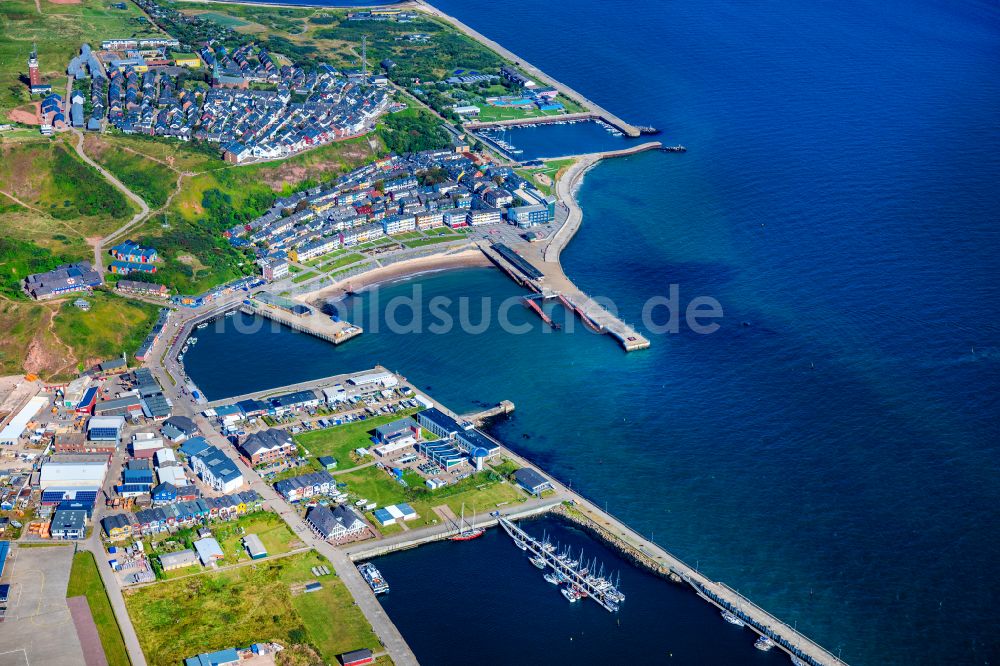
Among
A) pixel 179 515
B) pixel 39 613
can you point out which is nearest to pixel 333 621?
pixel 179 515

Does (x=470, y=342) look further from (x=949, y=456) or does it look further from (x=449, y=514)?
(x=949, y=456)

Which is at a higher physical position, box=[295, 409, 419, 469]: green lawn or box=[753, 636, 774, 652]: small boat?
box=[753, 636, 774, 652]: small boat

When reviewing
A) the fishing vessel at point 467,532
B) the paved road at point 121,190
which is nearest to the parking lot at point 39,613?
the fishing vessel at point 467,532

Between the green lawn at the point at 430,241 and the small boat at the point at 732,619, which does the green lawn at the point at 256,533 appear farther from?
the green lawn at the point at 430,241

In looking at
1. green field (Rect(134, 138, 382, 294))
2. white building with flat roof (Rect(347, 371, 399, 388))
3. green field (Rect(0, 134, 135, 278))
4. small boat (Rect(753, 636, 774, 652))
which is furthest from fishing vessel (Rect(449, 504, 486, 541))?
green field (Rect(0, 134, 135, 278))

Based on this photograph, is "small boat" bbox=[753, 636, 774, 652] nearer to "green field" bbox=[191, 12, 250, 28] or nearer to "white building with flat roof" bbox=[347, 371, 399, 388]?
"white building with flat roof" bbox=[347, 371, 399, 388]
